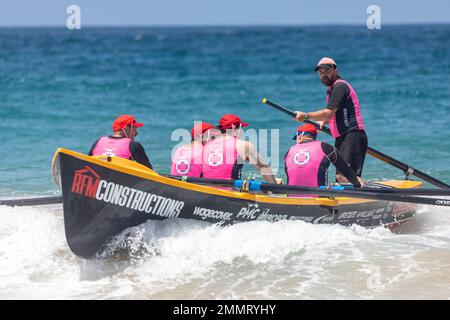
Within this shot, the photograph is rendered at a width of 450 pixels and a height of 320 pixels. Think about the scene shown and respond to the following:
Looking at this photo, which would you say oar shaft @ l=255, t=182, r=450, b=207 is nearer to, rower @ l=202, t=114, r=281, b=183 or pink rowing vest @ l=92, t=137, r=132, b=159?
rower @ l=202, t=114, r=281, b=183

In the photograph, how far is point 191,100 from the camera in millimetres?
26016

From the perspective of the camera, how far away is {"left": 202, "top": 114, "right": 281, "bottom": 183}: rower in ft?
28.1

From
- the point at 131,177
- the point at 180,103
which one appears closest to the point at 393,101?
the point at 180,103

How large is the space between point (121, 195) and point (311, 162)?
258 centimetres

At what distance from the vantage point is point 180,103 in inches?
991

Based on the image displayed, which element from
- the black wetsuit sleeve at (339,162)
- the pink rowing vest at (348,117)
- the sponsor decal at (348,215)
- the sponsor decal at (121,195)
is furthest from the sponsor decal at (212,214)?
the pink rowing vest at (348,117)

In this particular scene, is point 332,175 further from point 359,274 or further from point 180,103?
point 180,103

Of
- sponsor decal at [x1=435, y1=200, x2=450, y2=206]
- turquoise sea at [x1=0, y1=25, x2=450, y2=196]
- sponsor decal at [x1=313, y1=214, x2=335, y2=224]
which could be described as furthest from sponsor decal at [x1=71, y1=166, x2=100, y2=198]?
turquoise sea at [x1=0, y1=25, x2=450, y2=196]

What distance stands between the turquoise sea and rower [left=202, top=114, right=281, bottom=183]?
484cm

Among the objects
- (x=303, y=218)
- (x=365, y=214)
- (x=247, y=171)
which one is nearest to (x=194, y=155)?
(x=303, y=218)

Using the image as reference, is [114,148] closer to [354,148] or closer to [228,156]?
[228,156]

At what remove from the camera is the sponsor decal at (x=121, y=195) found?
7094 mm
